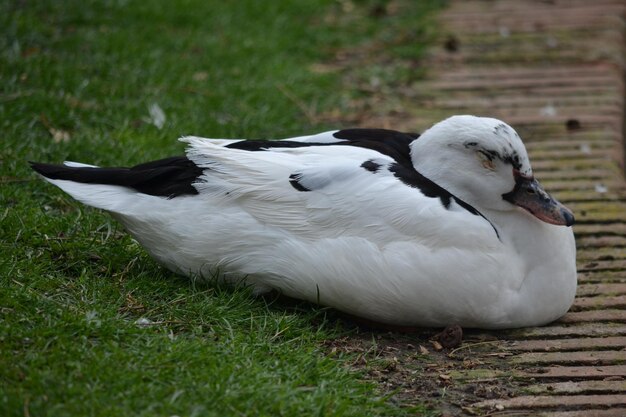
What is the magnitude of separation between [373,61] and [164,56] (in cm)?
161

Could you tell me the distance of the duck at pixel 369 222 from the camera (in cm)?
393

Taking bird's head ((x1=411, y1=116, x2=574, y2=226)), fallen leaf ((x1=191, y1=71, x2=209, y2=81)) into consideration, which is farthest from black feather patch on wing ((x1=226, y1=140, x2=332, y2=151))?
fallen leaf ((x1=191, y1=71, x2=209, y2=81))

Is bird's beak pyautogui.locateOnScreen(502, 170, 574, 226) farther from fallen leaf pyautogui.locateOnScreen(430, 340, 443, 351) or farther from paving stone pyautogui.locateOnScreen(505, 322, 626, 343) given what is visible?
fallen leaf pyautogui.locateOnScreen(430, 340, 443, 351)

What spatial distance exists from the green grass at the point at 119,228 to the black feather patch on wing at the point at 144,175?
34 centimetres

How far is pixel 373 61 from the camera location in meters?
7.53

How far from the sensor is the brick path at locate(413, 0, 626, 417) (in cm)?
379

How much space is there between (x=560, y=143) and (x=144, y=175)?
300 cm

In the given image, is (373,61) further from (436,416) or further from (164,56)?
(436,416)

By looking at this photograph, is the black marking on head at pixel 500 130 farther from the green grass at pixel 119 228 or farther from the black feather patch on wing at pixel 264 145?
the green grass at pixel 119 228

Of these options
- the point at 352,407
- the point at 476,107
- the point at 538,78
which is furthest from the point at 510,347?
the point at 538,78

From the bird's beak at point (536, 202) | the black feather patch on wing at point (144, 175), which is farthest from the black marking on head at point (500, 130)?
the black feather patch on wing at point (144, 175)

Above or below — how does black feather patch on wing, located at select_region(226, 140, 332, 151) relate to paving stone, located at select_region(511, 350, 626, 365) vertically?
above

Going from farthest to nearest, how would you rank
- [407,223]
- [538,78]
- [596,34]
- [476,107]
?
[596,34] < [538,78] < [476,107] < [407,223]

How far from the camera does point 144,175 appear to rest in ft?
13.8
